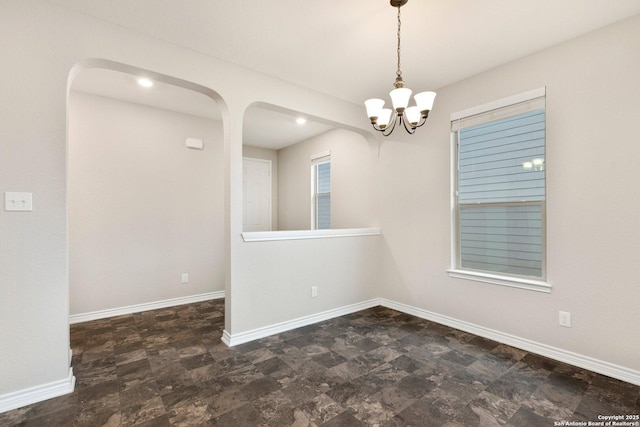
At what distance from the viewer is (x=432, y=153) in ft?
11.4

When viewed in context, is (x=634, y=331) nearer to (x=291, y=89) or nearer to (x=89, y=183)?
(x=291, y=89)

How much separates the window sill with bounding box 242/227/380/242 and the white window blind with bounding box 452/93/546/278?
1186 millimetres

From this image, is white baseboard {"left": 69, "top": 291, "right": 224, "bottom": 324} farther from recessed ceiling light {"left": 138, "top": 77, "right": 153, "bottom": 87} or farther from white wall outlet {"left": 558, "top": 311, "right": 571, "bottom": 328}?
white wall outlet {"left": 558, "top": 311, "right": 571, "bottom": 328}

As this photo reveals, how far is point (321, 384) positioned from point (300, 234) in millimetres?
1588

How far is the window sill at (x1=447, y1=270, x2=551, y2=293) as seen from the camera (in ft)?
8.66

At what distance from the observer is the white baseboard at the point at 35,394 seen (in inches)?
74.5

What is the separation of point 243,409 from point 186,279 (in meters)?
2.75

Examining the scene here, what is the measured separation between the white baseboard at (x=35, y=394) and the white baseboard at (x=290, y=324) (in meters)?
1.19

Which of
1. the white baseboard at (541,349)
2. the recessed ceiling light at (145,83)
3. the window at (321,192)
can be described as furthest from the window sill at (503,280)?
the recessed ceiling light at (145,83)

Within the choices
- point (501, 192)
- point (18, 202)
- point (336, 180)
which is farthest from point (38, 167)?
point (501, 192)

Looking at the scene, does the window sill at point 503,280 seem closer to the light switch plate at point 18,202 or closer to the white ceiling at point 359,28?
the white ceiling at point 359,28

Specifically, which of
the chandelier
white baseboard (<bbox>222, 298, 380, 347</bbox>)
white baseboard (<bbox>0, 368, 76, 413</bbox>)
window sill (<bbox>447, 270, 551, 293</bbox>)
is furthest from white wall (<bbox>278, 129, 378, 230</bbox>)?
white baseboard (<bbox>0, 368, 76, 413</bbox>)

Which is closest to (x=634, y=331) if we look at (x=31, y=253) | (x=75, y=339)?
(x=31, y=253)

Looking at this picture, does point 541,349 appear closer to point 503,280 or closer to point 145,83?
point 503,280
